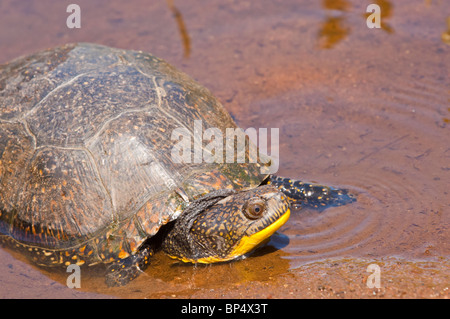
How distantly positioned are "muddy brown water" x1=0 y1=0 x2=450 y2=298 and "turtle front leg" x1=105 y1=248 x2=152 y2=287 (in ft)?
0.26

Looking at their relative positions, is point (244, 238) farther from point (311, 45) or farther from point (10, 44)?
point (10, 44)

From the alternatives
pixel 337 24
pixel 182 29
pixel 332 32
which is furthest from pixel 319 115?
pixel 182 29

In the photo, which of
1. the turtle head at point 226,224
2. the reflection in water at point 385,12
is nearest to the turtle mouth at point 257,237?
the turtle head at point 226,224

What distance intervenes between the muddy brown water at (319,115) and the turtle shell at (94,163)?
1.35 feet

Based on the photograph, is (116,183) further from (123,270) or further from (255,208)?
(255,208)

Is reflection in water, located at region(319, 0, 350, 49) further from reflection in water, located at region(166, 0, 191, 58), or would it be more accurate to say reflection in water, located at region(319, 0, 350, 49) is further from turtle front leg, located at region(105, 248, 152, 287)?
turtle front leg, located at region(105, 248, 152, 287)

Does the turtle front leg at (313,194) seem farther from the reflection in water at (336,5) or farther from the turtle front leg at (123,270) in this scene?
the reflection in water at (336,5)

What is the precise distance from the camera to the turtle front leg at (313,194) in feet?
17.5

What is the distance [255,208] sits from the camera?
4.30 meters

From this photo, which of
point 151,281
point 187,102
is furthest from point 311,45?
point 151,281

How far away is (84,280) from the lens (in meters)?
4.54

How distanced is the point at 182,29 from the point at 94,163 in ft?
15.5

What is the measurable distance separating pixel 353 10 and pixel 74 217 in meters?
6.27

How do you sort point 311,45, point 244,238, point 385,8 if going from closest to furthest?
point 244,238
point 311,45
point 385,8
